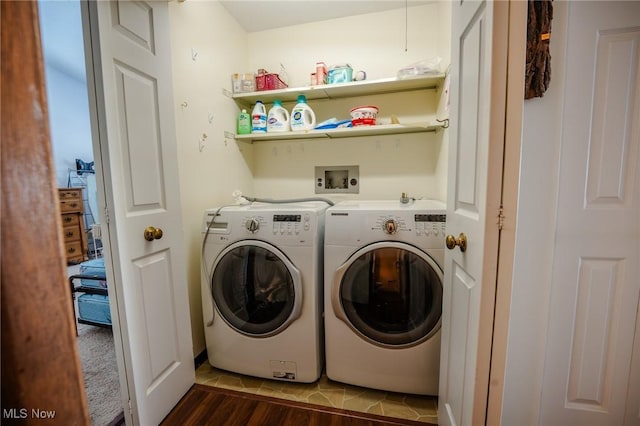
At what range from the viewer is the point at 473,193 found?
2.48 feet

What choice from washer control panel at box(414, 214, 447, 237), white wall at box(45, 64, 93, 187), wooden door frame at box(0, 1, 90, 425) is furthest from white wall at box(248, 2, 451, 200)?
white wall at box(45, 64, 93, 187)

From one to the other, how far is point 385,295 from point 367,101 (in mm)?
1417

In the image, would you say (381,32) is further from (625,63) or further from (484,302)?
(484,302)

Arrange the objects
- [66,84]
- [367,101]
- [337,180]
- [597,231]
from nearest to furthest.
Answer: [597,231], [367,101], [337,180], [66,84]

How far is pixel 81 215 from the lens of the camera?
3.52m

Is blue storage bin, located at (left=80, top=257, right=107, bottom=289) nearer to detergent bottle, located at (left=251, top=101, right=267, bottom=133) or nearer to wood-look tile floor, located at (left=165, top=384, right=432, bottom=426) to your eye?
wood-look tile floor, located at (left=165, top=384, right=432, bottom=426)

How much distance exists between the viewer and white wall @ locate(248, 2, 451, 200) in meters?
1.82

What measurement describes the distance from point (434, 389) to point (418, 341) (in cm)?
26

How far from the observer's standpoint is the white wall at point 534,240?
2.75 feet

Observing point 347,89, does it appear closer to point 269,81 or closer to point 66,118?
point 269,81

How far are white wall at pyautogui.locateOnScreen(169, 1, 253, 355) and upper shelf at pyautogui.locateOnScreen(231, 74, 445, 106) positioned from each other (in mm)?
230

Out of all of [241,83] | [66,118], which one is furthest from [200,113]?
[66,118]

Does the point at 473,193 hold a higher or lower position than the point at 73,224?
higher

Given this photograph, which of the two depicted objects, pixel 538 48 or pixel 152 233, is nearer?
pixel 538 48
